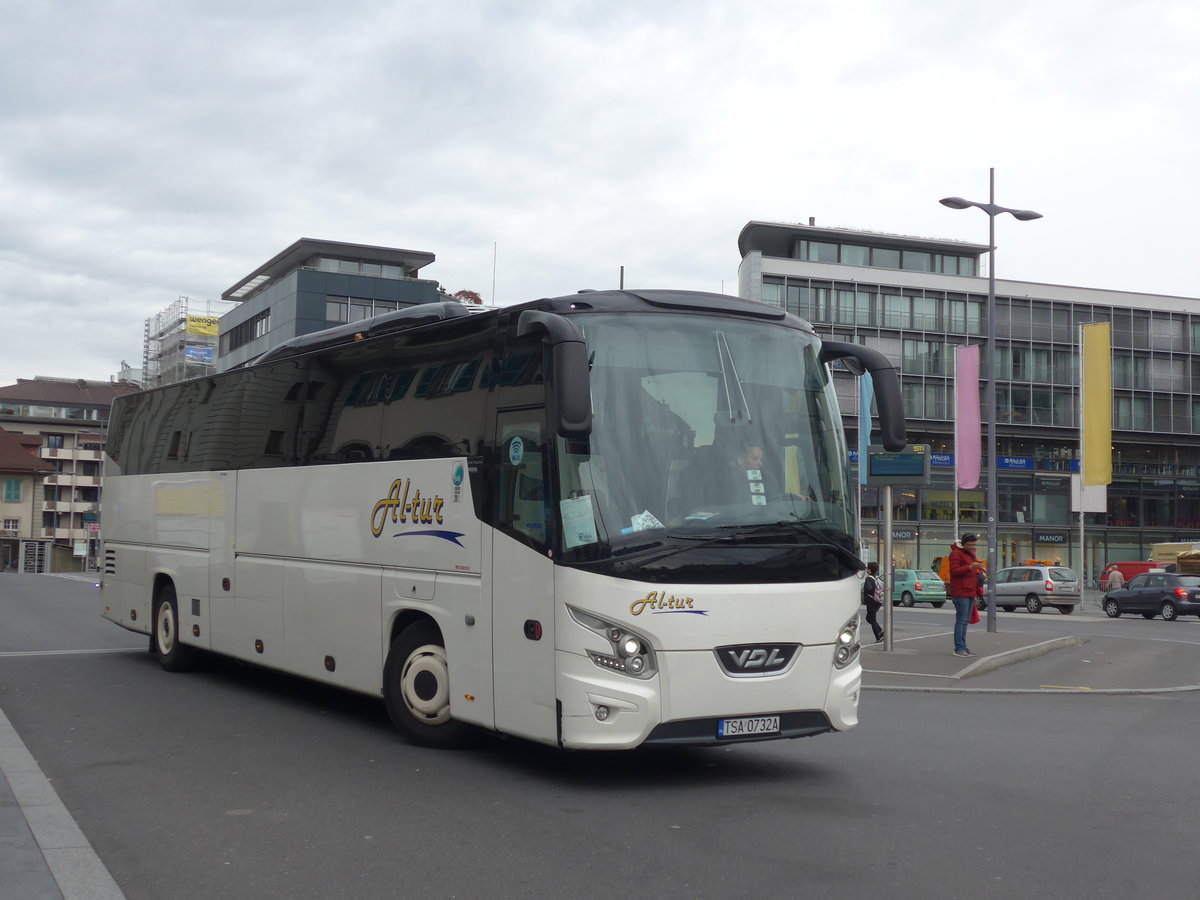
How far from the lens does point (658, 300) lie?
327 inches

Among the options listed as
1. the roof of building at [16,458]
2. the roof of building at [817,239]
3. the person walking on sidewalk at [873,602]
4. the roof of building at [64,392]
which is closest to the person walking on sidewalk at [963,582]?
the person walking on sidewalk at [873,602]

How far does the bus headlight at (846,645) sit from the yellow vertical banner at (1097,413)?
2472 cm

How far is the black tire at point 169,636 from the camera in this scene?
545 inches

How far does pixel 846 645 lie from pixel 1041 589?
38.5 metres

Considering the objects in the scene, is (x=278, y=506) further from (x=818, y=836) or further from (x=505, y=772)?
(x=818, y=836)

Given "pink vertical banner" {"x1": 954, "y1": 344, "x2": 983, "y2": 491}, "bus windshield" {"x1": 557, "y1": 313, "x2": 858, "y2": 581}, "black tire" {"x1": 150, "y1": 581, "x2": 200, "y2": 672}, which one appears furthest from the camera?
"pink vertical banner" {"x1": 954, "y1": 344, "x2": 983, "y2": 491}

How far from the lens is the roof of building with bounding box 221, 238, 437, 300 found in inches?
3027

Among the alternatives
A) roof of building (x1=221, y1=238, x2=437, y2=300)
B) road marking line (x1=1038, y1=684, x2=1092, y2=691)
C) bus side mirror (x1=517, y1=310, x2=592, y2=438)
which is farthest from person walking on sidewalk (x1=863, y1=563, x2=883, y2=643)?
roof of building (x1=221, y1=238, x2=437, y2=300)

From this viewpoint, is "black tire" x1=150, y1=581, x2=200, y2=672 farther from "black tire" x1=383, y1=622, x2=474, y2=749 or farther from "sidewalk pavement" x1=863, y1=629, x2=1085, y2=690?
"sidewalk pavement" x1=863, y1=629, x2=1085, y2=690

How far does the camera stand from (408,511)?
372 inches

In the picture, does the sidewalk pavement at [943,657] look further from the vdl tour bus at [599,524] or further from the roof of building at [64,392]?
the roof of building at [64,392]

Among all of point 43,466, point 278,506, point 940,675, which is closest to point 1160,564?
point 940,675

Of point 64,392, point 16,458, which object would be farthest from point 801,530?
point 64,392

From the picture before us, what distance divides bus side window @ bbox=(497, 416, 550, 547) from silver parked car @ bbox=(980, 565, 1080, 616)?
128 ft
